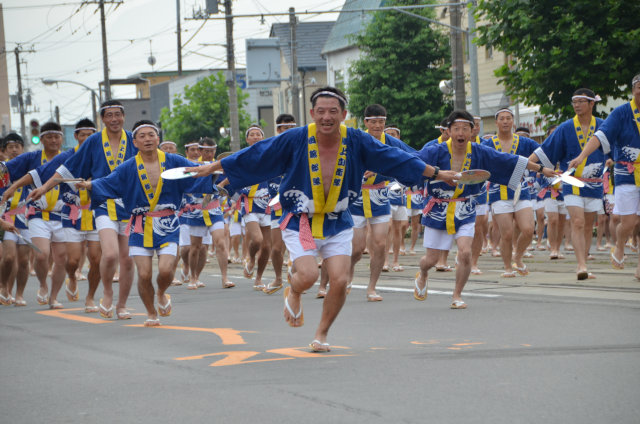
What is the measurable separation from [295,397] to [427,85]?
3242cm

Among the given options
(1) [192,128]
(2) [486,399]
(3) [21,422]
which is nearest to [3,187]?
(3) [21,422]

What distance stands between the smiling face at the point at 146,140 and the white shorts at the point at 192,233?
5096 mm

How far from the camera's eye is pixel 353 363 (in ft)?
22.5

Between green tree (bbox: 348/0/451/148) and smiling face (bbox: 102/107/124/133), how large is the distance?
26.6 meters

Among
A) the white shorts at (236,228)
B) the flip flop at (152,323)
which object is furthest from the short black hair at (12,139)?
the white shorts at (236,228)

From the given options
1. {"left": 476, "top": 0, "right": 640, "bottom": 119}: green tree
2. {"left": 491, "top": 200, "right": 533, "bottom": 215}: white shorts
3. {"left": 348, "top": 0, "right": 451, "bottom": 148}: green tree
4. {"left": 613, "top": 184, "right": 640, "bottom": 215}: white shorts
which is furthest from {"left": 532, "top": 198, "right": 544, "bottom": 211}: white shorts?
{"left": 348, "top": 0, "right": 451, "bottom": 148}: green tree

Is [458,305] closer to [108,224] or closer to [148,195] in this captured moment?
[148,195]

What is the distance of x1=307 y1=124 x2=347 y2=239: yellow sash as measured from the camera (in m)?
7.57

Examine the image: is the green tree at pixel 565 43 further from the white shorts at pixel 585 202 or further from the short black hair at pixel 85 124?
the short black hair at pixel 85 124

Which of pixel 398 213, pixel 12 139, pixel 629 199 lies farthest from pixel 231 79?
pixel 629 199

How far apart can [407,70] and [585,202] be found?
25.8 m

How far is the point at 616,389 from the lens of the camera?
567cm

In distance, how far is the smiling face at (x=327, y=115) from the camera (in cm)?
750

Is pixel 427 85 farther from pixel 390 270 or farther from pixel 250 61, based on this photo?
pixel 390 270
